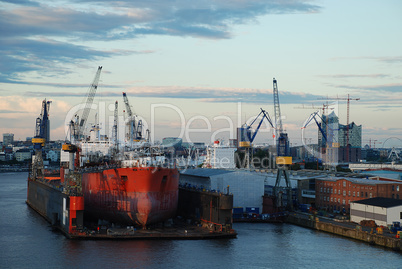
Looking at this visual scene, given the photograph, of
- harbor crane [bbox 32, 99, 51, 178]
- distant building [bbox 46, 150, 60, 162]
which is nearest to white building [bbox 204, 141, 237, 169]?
harbor crane [bbox 32, 99, 51, 178]

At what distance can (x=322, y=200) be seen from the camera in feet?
149

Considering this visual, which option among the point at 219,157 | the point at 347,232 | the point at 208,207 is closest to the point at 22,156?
the point at 219,157

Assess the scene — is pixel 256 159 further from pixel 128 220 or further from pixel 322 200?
pixel 128 220

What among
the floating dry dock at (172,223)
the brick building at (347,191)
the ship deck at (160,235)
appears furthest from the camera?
the brick building at (347,191)

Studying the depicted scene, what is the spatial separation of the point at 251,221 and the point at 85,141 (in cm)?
2411

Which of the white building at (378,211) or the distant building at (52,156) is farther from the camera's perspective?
the distant building at (52,156)

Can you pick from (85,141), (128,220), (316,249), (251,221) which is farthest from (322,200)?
(85,141)

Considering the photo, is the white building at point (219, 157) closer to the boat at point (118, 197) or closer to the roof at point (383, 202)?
the boat at point (118, 197)

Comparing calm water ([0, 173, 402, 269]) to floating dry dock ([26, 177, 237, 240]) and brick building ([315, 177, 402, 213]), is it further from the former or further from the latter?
brick building ([315, 177, 402, 213])

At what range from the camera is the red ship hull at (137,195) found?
33.6 meters

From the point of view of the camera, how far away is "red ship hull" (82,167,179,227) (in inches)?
1321

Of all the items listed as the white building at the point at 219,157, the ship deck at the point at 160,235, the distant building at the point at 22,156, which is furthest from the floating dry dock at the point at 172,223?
the distant building at the point at 22,156

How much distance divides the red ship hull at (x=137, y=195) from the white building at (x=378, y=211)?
1226 centimetres

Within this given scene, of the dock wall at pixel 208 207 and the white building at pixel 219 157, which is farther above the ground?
the white building at pixel 219 157
